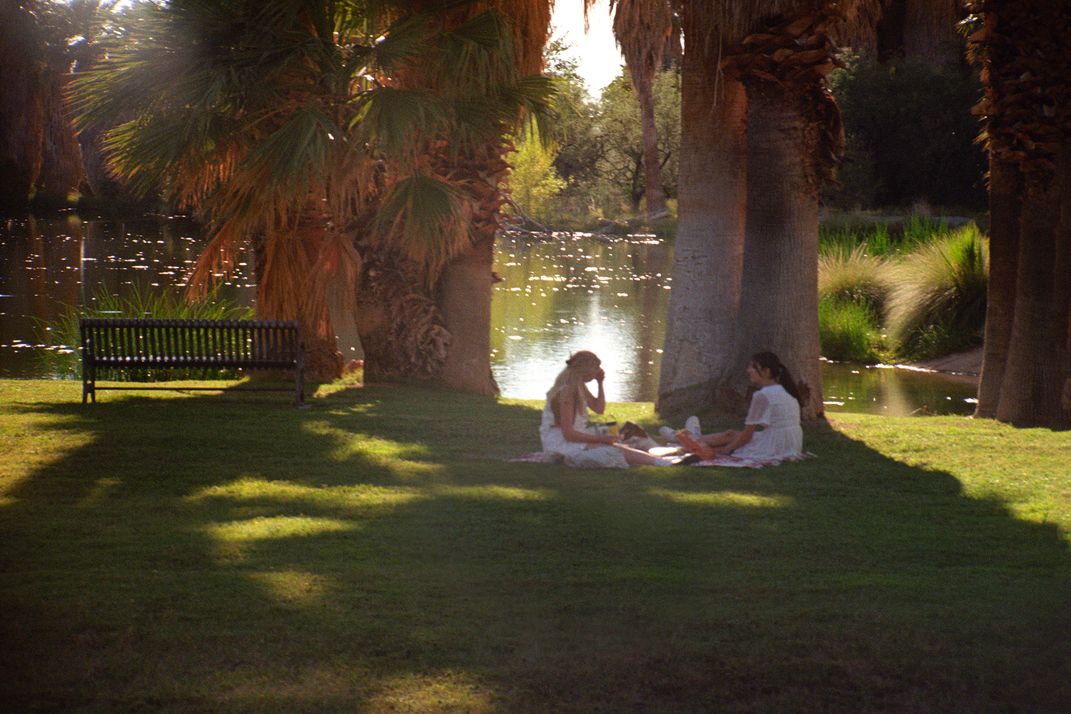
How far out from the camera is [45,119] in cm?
6241

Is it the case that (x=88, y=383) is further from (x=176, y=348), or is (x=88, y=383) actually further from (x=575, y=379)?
(x=575, y=379)

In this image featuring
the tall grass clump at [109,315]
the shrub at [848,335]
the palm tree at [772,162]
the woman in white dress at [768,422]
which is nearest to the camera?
the woman in white dress at [768,422]

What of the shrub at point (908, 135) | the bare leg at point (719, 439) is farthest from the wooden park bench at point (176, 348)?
the shrub at point (908, 135)

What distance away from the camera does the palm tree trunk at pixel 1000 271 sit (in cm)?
1375

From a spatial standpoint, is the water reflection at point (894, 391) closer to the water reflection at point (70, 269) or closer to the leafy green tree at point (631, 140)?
the water reflection at point (70, 269)

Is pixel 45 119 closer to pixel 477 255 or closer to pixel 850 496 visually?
pixel 477 255

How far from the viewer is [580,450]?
29.8ft

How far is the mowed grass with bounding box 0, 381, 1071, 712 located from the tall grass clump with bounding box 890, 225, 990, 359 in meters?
14.0

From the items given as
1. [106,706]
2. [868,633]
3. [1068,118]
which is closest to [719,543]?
[868,633]

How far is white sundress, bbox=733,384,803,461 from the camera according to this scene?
9438 millimetres

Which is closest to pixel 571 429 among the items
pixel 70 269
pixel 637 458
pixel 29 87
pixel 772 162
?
pixel 637 458

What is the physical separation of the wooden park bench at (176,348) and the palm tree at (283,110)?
1.37 meters

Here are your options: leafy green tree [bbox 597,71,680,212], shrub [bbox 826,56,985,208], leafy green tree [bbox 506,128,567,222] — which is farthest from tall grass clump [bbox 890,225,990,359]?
leafy green tree [bbox 597,71,680,212]

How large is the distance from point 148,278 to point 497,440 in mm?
24407
